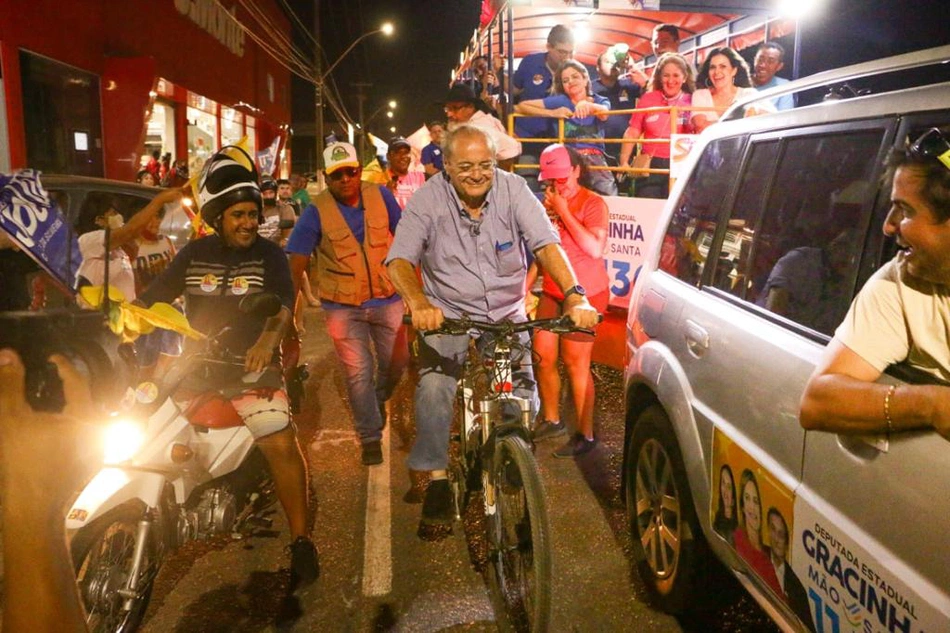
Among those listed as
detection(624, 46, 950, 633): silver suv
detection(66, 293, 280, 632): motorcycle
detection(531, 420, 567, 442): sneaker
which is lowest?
detection(531, 420, 567, 442): sneaker

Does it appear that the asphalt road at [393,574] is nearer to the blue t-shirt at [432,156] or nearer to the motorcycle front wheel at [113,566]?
the motorcycle front wheel at [113,566]

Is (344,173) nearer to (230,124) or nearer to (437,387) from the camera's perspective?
(437,387)

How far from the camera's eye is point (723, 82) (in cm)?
894

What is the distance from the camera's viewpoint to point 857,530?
191 cm

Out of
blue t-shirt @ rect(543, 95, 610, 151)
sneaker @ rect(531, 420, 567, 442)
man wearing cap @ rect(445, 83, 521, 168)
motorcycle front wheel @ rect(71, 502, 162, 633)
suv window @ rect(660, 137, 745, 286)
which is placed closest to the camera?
motorcycle front wheel @ rect(71, 502, 162, 633)

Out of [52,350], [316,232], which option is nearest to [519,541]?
[52,350]

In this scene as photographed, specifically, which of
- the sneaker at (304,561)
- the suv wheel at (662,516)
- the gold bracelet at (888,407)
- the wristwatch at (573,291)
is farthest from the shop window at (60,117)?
the gold bracelet at (888,407)

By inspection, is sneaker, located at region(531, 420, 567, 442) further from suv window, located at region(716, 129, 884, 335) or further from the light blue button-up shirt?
suv window, located at region(716, 129, 884, 335)

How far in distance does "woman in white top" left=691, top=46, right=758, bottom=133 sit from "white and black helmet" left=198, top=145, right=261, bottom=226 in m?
6.66

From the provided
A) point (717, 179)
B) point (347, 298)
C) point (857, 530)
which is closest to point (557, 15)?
point (347, 298)

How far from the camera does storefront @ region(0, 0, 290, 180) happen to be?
1132cm

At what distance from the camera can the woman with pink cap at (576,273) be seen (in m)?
4.98

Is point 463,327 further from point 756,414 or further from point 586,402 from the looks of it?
point 586,402

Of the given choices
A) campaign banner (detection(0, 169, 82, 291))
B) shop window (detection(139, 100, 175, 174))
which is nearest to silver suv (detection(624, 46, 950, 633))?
campaign banner (detection(0, 169, 82, 291))
